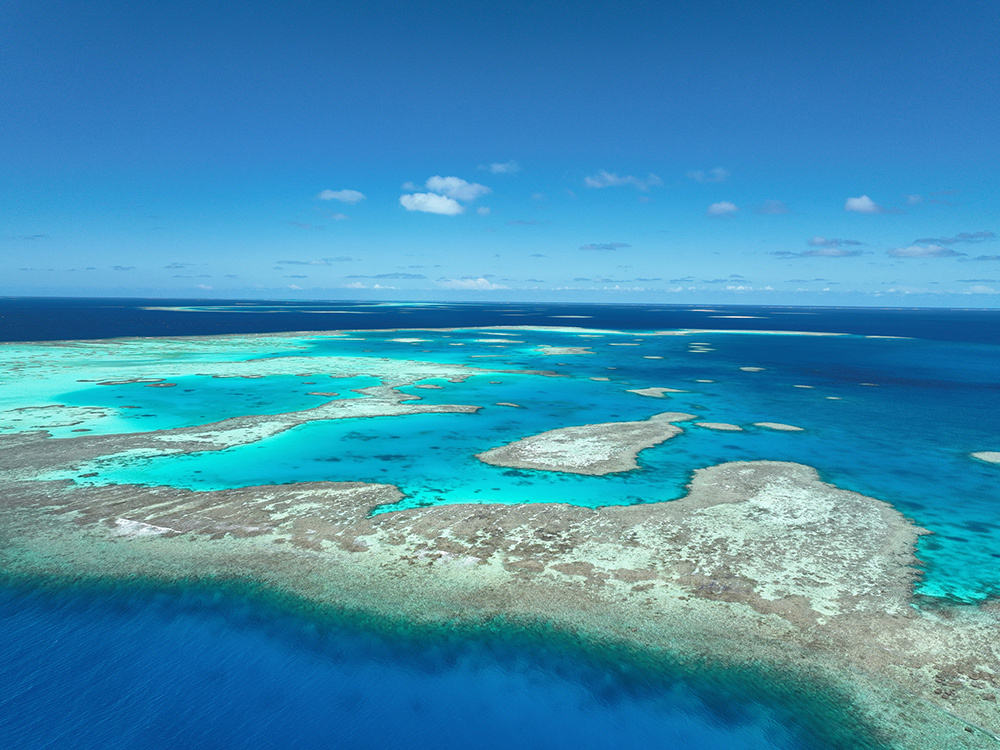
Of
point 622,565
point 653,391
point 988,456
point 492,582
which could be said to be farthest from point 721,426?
point 492,582

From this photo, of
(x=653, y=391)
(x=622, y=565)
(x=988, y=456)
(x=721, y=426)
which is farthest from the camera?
(x=653, y=391)

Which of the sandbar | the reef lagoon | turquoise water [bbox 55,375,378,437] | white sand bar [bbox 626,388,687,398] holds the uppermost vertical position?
turquoise water [bbox 55,375,378,437]

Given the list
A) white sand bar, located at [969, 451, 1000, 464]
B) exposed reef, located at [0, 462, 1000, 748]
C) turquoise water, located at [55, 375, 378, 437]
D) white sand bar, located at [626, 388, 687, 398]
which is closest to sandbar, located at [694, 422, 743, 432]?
white sand bar, located at [626, 388, 687, 398]

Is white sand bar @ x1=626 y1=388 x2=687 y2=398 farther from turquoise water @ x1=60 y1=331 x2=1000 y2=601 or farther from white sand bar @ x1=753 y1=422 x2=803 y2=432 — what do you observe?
white sand bar @ x1=753 y1=422 x2=803 y2=432

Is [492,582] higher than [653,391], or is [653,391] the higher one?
[653,391]

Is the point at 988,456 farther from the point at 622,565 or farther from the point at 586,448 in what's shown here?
the point at 622,565

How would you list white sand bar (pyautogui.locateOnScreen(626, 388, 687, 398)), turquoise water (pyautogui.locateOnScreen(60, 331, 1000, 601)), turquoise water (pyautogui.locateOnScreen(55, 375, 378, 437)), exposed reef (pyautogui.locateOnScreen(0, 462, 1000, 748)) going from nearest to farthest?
exposed reef (pyautogui.locateOnScreen(0, 462, 1000, 748)) → turquoise water (pyautogui.locateOnScreen(60, 331, 1000, 601)) → turquoise water (pyautogui.locateOnScreen(55, 375, 378, 437)) → white sand bar (pyautogui.locateOnScreen(626, 388, 687, 398))
